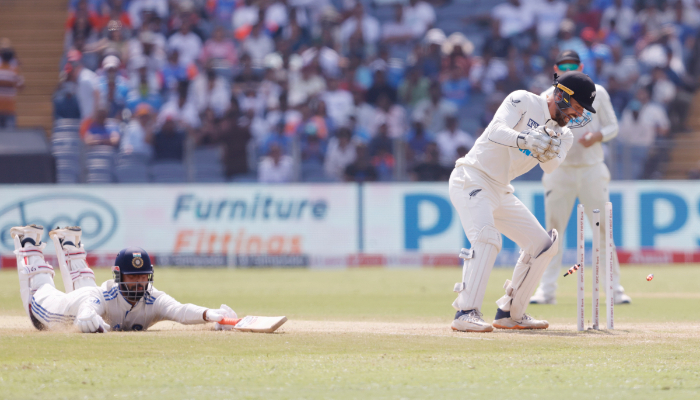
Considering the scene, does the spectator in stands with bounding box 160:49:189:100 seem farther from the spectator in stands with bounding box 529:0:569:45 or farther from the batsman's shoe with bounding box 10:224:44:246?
the batsman's shoe with bounding box 10:224:44:246

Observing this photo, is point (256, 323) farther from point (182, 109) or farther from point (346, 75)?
point (346, 75)

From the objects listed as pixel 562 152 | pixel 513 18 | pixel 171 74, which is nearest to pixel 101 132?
pixel 171 74

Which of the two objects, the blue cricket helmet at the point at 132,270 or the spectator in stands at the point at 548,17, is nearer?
the blue cricket helmet at the point at 132,270

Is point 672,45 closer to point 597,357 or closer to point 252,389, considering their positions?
point 597,357

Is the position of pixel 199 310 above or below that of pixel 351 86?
below

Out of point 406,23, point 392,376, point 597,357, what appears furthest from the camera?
point 406,23

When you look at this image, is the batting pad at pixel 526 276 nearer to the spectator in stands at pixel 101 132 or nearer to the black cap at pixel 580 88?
the black cap at pixel 580 88

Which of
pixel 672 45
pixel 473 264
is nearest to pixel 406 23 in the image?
pixel 672 45

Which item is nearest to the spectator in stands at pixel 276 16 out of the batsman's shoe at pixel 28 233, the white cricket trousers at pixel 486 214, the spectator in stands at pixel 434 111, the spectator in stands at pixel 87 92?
the spectator in stands at pixel 434 111
